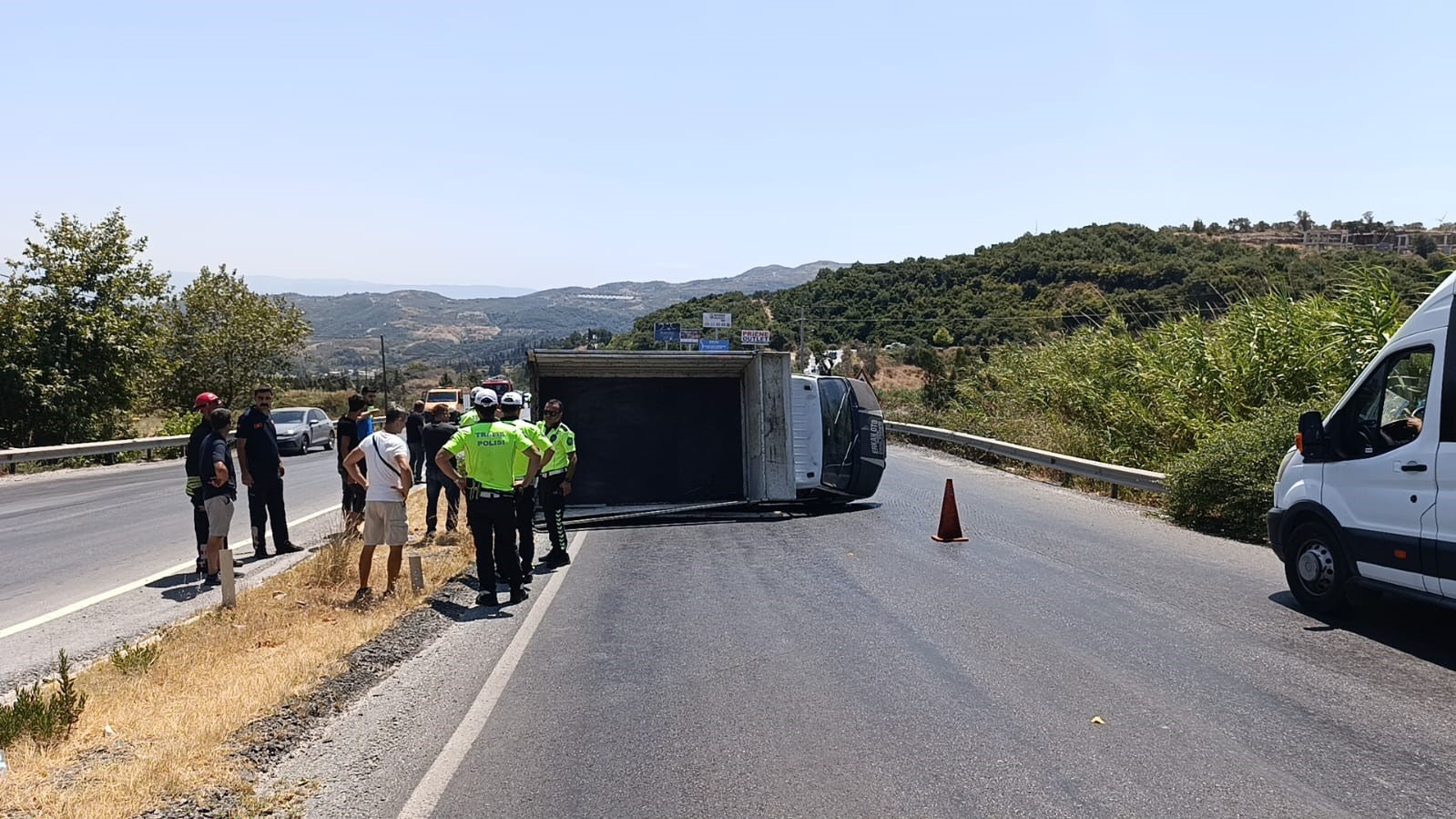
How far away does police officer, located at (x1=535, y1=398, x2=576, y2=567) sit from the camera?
1165cm

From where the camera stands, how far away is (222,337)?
44281 millimetres

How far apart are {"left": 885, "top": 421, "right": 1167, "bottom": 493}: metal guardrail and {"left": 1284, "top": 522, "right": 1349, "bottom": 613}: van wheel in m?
5.72

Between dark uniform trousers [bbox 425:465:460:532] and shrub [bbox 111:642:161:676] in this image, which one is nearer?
shrub [bbox 111:642:161:676]

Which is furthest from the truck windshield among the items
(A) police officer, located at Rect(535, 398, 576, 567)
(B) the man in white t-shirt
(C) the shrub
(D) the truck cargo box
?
(C) the shrub

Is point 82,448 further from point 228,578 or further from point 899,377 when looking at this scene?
point 899,377

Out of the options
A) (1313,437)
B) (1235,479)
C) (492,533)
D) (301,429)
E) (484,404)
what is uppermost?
(484,404)

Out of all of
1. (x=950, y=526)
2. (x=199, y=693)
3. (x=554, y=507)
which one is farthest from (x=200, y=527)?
(x=950, y=526)

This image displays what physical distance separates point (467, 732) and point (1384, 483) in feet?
20.0

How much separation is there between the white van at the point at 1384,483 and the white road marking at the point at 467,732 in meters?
5.76

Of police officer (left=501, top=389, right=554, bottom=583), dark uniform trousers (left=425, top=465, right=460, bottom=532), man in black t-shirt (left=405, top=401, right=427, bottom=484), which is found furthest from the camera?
man in black t-shirt (left=405, top=401, right=427, bottom=484)

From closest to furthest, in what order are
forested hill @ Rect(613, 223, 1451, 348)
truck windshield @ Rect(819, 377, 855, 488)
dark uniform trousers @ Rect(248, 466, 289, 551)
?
1. dark uniform trousers @ Rect(248, 466, 289, 551)
2. truck windshield @ Rect(819, 377, 855, 488)
3. forested hill @ Rect(613, 223, 1451, 348)

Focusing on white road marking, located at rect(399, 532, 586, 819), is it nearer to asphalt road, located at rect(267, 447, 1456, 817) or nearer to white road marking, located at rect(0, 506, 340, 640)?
asphalt road, located at rect(267, 447, 1456, 817)

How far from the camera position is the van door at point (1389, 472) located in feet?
23.0

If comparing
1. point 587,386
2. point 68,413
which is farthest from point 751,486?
point 68,413
